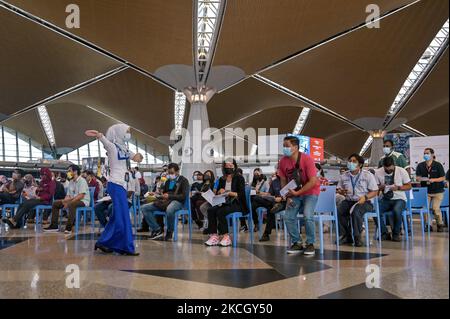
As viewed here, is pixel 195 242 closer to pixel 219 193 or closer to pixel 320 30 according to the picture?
pixel 219 193

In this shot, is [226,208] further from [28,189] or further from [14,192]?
[14,192]

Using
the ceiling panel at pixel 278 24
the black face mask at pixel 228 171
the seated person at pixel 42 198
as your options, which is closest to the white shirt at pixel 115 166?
the black face mask at pixel 228 171

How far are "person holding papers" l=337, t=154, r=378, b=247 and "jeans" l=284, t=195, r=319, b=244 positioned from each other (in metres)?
0.94

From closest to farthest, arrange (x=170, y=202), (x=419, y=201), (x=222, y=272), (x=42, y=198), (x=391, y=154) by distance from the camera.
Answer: (x=222, y=272)
(x=170, y=202)
(x=419, y=201)
(x=391, y=154)
(x=42, y=198)

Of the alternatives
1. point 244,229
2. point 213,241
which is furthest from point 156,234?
point 244,229

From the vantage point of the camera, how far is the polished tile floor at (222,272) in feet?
9.80

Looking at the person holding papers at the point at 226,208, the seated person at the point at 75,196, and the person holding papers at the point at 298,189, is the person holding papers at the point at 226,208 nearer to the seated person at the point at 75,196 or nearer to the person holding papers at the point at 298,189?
the person holding papers at the point at 298,189

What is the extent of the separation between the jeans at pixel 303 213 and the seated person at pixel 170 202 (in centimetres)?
214

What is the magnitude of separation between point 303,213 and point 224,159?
7.62 meters

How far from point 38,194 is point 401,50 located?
1787 cm

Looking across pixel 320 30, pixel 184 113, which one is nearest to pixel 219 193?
pixel 320 30

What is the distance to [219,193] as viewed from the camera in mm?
6547

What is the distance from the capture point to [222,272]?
3.91m

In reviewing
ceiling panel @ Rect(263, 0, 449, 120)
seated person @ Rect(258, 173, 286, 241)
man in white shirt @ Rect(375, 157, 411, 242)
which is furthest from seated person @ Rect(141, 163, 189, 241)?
ceiling panel @ Rect(263, 0, 449, 120)
